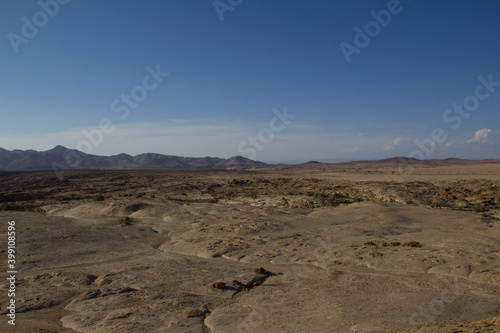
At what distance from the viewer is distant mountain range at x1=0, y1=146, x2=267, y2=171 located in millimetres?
119750

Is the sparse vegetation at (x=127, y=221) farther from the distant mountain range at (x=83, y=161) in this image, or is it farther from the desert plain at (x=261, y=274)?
the distant mountain range at (x=83, y=161)

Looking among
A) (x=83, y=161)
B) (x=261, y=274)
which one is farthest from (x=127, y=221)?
(x=83, y=161)

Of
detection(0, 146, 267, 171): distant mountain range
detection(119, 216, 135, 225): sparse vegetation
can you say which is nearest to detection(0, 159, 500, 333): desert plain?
detection(119, 216, 135, 225): sparse vegetation

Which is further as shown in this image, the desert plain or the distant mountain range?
the distant mountain range

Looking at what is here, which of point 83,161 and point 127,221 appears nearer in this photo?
point 127,221

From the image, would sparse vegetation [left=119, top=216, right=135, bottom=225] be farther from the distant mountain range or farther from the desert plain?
the distant mountain range

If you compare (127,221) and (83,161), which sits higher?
(83,161)

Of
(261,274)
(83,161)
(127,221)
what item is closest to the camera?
(261,274)

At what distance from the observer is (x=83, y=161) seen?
147250mm

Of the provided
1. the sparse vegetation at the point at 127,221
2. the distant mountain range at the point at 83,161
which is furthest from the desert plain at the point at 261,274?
the distant mountain range at the point at 83,161

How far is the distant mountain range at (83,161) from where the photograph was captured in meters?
120

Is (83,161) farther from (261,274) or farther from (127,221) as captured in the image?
(261,274)

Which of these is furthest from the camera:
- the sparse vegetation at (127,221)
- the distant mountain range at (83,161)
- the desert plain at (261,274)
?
the distant mountain range at (83,161)

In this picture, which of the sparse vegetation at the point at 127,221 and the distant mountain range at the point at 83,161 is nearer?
the sparse vegetation at the point at 127,221
